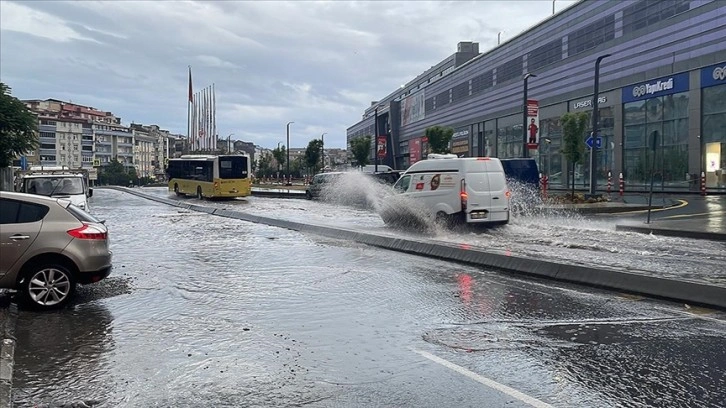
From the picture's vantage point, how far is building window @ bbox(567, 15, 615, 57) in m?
50.3

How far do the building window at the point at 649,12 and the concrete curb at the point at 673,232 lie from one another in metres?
29.5

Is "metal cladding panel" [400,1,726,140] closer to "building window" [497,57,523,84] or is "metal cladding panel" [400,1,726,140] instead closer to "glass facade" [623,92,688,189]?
"building window" [497,57,523,84]

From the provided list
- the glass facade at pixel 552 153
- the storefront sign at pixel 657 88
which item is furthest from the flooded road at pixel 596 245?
the glass facade at pixel 552 153

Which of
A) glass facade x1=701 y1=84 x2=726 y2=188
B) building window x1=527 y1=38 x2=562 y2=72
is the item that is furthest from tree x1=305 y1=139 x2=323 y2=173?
glass facade x1=701 y1=84 x2=726 y2=188

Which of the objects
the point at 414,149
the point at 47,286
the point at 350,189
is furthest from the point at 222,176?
the point at 414,149

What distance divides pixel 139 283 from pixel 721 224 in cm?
1748

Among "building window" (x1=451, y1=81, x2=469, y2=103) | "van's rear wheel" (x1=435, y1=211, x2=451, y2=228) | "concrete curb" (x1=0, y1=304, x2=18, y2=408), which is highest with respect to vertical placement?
"building window" (x1=451, y1=81, x2=469, y2=103)

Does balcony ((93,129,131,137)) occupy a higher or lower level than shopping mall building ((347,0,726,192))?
higher

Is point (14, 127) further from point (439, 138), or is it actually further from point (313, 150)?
point (313, 150)

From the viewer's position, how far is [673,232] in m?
17.6

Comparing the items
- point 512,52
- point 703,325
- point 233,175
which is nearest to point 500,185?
point 703,325

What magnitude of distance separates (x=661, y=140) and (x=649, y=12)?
395 inches

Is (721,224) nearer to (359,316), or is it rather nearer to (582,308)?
(582,308)

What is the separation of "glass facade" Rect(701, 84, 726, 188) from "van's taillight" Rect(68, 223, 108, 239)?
40015mm
